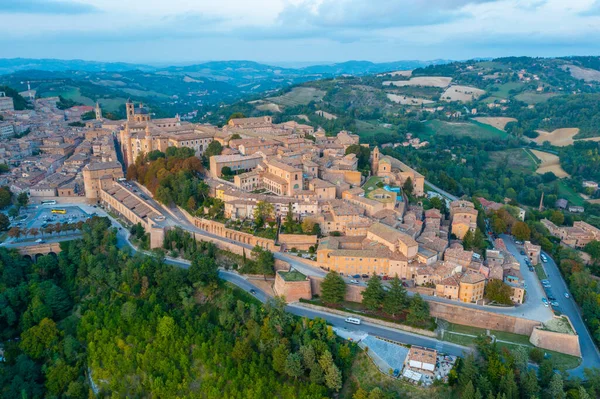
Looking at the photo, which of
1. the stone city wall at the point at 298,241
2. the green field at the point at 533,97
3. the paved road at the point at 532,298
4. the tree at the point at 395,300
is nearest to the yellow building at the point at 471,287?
the paved road at the point at 532,298

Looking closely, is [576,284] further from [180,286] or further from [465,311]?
[180,286]

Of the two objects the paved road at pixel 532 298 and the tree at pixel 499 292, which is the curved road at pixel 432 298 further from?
the tree at pixel 499 292

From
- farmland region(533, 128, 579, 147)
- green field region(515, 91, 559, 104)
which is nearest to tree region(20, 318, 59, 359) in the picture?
farmland region(533, 128, 579, 147)

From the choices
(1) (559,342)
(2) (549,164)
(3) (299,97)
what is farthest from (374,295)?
(3) (299,97)

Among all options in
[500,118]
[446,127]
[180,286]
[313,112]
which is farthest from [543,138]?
[180,286]

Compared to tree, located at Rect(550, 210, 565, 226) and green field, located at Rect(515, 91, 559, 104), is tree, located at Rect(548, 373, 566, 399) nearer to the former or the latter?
tree, located at Rect(550, 210, 565, 226)
